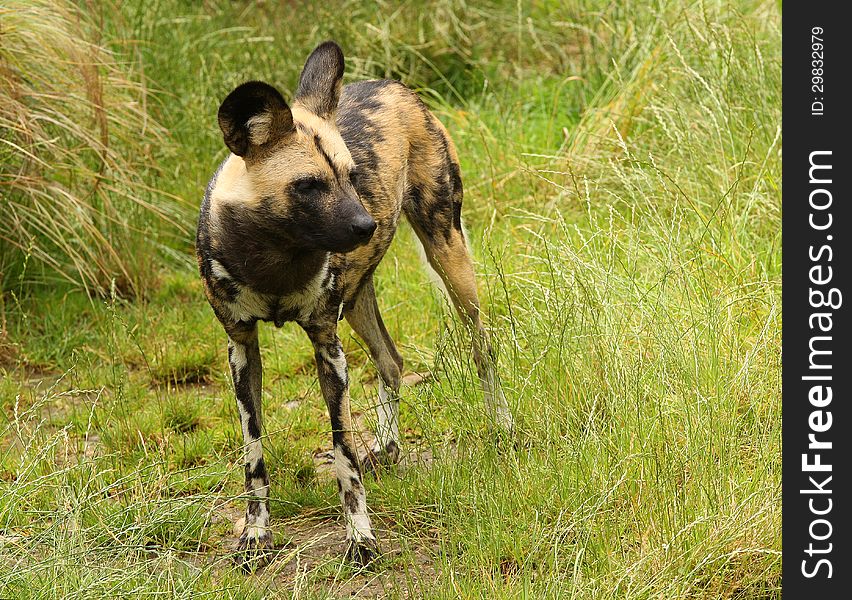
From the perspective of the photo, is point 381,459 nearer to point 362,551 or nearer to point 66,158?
point 362,551

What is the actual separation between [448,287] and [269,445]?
0.92 meters

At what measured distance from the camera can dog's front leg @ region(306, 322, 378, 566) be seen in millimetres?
3387

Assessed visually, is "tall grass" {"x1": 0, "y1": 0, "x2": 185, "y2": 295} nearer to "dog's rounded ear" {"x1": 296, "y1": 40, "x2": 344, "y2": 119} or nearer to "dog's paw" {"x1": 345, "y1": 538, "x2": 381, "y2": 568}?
"dog's rounded ear" {"x1": 296, "y1": 40, "x2": 344, "y2": 119}

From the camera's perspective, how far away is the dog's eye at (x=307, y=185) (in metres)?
3.13

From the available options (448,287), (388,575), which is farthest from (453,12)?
(388,575)

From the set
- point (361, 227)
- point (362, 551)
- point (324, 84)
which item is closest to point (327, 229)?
point (361, 227)

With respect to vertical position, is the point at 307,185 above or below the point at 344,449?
above

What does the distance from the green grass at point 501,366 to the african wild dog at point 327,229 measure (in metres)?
0.20

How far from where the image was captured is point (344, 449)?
3463mm

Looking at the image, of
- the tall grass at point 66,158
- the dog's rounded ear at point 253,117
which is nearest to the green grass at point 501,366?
the tall grass at point 66,158

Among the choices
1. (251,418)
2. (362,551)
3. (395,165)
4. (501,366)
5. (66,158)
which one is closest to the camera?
(362,551)

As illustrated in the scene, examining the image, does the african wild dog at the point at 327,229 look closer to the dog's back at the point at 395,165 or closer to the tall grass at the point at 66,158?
the dog's back at the point at 395,165
